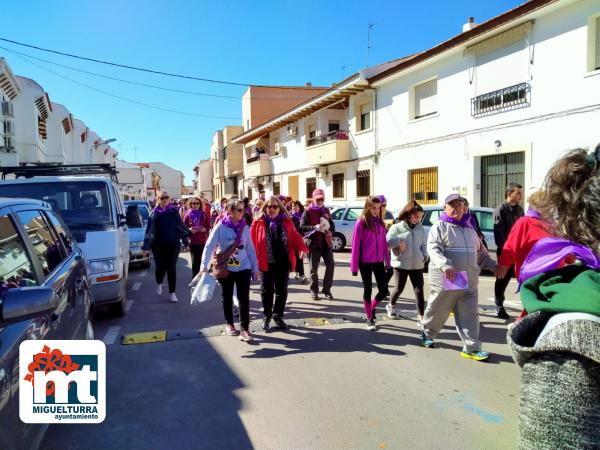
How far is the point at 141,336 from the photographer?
5.34m

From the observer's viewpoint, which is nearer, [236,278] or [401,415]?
[401,415]

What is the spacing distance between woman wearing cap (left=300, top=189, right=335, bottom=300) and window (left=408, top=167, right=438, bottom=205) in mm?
7846

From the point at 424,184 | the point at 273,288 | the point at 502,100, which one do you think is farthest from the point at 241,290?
the point at 424,184

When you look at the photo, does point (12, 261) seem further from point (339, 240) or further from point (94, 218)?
point (339, 240)

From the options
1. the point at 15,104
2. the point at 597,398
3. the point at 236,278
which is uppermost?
the point at 15,104

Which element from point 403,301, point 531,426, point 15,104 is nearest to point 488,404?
point 531,426

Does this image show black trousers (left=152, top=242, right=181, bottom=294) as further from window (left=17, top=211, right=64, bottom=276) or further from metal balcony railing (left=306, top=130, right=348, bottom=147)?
metal balcony railing (left=306, top=130, right=348, bottom=147)

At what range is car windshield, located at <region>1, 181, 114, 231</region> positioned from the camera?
6070 millimetres

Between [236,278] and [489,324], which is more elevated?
[236,278]

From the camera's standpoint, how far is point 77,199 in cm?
651

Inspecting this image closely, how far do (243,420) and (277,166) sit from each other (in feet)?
84.6

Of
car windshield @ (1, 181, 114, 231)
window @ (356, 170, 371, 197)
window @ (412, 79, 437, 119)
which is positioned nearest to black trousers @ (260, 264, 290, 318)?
car windshield @ (1, 181, 114, 231)

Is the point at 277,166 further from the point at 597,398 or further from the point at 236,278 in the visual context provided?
the point at 597,398

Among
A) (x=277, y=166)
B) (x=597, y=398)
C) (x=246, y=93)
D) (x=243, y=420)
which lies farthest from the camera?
(x=246, y=93)
